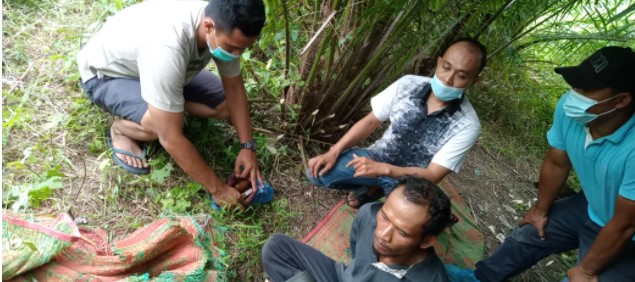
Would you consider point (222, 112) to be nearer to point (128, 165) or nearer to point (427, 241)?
point (128, 165)

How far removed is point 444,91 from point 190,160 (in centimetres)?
128

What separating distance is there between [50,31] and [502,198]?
347 centimetres

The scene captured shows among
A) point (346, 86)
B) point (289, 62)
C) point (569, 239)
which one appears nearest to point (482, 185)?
point (569, 239)

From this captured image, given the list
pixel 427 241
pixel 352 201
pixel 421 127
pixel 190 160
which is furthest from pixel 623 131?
pixel 190 160

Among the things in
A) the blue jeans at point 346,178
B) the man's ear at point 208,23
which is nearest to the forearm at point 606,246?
the blue jeans at point 346,178

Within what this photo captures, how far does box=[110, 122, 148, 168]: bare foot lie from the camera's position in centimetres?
263

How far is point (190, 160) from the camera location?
7.58ft

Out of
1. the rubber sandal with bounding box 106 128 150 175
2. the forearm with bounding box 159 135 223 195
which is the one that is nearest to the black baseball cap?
the forearm with bounding box 159 135 223 195

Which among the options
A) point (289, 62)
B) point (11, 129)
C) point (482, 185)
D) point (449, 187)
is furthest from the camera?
point (482, 185)

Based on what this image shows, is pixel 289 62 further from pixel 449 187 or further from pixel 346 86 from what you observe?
pixel 449 187

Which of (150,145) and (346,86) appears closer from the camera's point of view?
(150,145)

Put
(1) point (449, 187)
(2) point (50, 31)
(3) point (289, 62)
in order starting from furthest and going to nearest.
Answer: (1) point (449, 187)
(2) point (50, 31)
(3) point (289, 62)

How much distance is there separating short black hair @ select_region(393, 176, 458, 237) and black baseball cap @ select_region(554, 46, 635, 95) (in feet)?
2.62

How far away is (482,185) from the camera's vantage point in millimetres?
3676
